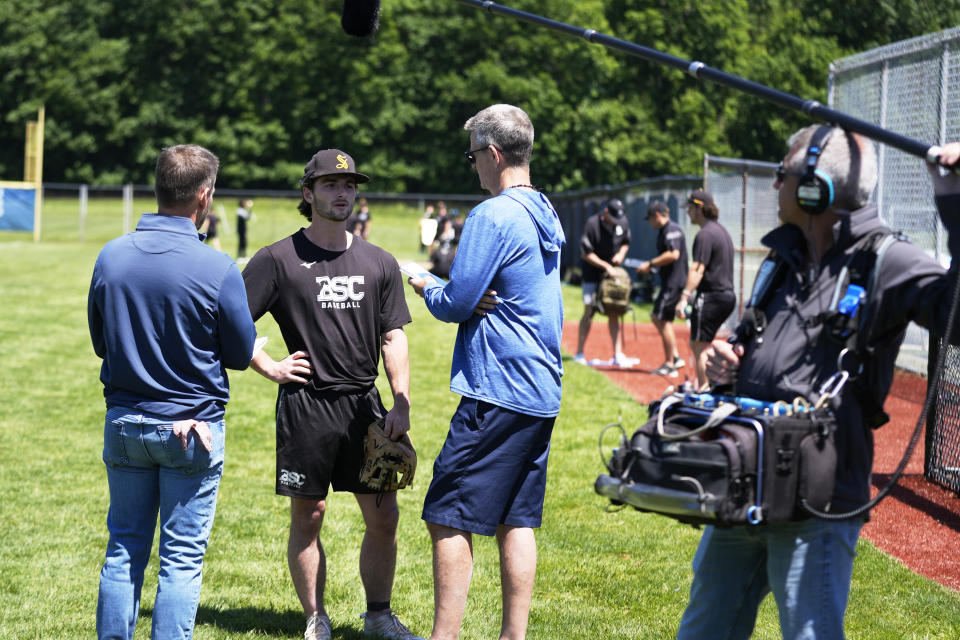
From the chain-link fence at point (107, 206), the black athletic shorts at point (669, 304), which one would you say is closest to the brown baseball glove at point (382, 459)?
the black athletic shorts at point (669, 304)

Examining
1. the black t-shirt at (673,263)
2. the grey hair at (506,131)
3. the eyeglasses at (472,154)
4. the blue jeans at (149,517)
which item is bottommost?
the blue jeans at (149,517)

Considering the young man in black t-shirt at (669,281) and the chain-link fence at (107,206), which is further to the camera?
the chain-link fence at (107,206)

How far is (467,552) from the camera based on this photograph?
4.00m

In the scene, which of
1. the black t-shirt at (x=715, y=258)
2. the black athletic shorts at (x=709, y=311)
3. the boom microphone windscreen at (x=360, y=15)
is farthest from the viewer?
the black athletic shorts at (x=709, y=311)

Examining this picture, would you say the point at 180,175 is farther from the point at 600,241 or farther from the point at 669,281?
the point at 600,241

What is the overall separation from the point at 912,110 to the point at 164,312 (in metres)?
10.4

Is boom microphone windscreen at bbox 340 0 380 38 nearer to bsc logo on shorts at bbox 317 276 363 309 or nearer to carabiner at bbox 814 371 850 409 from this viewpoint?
bsc logo on shorts at bbox 317 276 363 309

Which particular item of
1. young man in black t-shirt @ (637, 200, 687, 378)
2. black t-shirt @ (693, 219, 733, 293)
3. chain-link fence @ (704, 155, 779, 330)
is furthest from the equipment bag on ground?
chain-link fence @ (704, 155, 779, 330)

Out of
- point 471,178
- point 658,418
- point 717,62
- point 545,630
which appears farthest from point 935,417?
point 471,178

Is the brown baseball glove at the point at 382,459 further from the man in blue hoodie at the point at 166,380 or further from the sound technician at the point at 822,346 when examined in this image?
the sound technician at the point at 822,346

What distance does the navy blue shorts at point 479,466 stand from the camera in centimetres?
391

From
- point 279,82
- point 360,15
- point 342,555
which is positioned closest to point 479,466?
point 360,15

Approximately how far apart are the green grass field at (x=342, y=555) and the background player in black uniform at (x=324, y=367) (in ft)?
1.52

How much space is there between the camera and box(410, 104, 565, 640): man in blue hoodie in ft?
12.8
